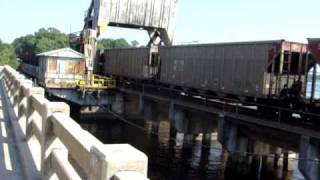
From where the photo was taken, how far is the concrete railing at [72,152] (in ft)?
7.88

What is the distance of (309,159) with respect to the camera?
1644 centimetres

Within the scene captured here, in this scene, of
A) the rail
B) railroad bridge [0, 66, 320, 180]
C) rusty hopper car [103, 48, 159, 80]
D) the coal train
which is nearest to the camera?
railroad bridge [0, 66, 320, 180]

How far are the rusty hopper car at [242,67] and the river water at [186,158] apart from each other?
3709 millimetres

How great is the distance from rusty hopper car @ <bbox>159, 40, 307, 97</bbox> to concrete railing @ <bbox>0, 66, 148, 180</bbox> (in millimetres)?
18726

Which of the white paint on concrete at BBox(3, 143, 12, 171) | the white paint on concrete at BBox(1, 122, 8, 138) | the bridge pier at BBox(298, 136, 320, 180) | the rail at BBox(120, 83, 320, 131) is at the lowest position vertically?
the bridge pier at BBox(298, 136, 320, 180)

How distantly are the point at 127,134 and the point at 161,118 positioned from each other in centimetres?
447

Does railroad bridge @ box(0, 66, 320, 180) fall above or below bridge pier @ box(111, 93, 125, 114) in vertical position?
above

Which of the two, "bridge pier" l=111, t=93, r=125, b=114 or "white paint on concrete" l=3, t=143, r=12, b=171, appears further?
"bridge pier" l=111, t=93, r=125, b=114

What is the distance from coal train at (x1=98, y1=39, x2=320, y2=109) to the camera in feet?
77.0

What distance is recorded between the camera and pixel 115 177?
238 centimetres

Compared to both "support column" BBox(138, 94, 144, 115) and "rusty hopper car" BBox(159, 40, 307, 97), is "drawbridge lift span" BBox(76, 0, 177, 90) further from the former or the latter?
"rusty hopper car" BBox(159, 40, 307, 97)

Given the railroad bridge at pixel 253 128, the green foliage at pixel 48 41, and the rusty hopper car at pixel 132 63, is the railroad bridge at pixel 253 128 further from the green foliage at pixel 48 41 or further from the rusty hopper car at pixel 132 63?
the green foliage at pixel 48 41

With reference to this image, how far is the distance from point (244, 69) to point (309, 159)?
33.7 feet

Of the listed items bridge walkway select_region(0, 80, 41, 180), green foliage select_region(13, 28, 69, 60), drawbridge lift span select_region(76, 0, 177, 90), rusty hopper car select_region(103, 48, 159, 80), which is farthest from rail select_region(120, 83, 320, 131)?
green foliage select_region(13, 28, 69, 60)
